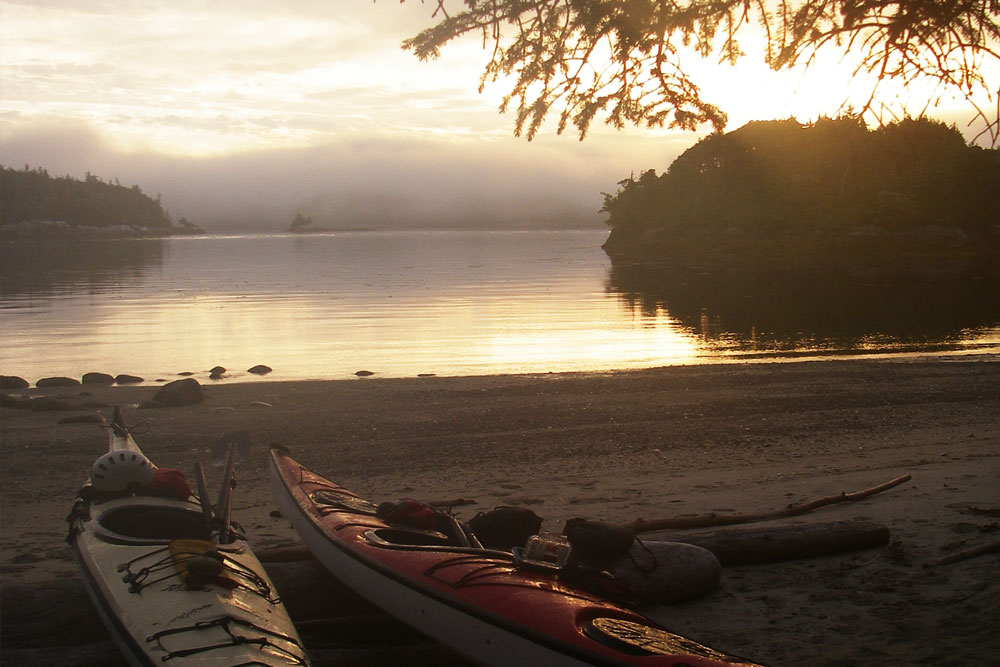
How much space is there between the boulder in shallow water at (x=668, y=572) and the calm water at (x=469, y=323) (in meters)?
14.6

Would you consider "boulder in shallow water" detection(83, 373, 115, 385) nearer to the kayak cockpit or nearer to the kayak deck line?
the kayak cockpit

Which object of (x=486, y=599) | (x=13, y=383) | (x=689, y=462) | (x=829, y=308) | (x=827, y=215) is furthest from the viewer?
(x=827, y=215)

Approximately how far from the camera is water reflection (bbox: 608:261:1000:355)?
2644 centimetres

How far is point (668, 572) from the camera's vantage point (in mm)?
6086

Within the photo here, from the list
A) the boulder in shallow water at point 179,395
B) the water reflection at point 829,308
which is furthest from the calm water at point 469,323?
the boulder in shallow water at point 179,395

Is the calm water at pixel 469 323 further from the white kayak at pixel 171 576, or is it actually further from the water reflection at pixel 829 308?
the white kayak at pixel 171 576

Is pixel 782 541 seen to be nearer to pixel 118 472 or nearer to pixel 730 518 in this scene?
pixel 730 518

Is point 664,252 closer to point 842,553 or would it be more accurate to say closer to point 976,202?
point 976,202

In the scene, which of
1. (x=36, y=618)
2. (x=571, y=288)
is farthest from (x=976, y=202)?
(x=36, y=618)

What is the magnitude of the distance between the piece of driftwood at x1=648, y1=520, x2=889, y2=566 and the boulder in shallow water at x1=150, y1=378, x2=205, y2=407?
11.3m

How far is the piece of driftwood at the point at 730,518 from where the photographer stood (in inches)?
294

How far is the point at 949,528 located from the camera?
683cm

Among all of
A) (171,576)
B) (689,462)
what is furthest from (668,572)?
(689,462)

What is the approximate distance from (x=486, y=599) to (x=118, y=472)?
3.70 metres
